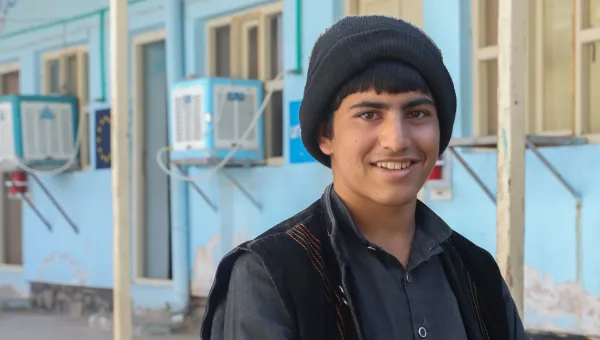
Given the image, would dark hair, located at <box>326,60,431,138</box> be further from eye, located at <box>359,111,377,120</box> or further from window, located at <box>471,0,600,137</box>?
window, located at <box>471,0,600,137</box>

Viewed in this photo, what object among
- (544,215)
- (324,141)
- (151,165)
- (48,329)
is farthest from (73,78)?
(324,141)

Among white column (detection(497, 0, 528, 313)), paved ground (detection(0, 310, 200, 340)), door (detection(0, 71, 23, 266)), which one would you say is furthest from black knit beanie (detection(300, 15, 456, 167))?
door (detection(0, 71, 23, 266))

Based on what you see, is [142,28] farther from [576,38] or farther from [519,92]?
[519,92]

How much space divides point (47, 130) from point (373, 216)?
7.80 m

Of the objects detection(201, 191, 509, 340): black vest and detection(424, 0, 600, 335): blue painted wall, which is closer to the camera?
detection(201, 191, 509, 340): black vest

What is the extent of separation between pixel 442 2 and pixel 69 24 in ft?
15.5

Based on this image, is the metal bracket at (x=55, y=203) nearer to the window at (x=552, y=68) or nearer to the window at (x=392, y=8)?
the window at (x=392, y=8)

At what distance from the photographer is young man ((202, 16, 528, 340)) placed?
1.39 metres

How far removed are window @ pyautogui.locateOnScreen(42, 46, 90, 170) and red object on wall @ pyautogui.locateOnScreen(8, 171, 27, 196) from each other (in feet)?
2.57

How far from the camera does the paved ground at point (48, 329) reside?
7680 millimetres

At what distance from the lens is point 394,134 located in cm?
147

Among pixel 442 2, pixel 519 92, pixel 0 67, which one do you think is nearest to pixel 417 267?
pixel 519 92

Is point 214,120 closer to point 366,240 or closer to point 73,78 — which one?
point 73,78

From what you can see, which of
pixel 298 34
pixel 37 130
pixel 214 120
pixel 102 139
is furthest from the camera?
pixel 37 130
